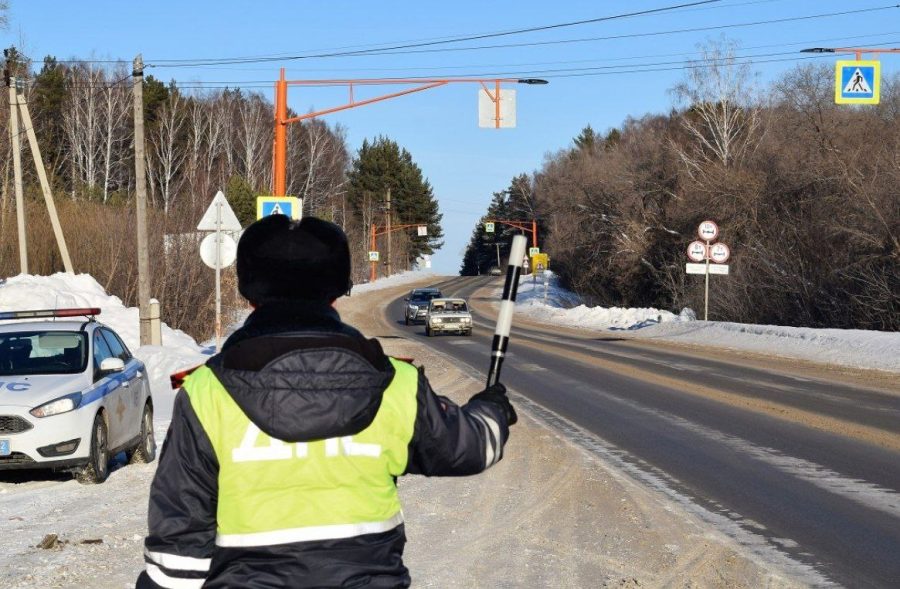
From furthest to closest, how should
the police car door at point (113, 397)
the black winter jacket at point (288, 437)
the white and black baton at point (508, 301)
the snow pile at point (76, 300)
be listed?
the snow pile at point (76, 300)
the police car door at point (113, 397)
the white and black baton at point (508, 301)
the black winter jacket at point (288, 437)

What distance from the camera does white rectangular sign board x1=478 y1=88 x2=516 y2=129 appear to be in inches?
904

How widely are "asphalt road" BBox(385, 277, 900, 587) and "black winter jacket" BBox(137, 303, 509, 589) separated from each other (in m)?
4.92

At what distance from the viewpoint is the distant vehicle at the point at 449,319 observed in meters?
43.5

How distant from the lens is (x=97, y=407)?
11047 millimetres

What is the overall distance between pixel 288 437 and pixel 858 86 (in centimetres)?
2161

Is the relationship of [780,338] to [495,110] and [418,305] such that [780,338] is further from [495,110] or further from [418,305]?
[418,305]

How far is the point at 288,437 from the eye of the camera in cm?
267

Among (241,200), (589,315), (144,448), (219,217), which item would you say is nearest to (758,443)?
(144,448)

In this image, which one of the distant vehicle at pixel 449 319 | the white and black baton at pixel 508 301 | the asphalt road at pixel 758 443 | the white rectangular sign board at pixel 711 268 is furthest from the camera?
the distant vehicle at pixel 449 319

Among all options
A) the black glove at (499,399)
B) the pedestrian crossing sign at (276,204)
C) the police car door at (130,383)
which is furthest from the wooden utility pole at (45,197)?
the black glove at (499,399)

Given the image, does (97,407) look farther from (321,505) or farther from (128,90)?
(128,90)

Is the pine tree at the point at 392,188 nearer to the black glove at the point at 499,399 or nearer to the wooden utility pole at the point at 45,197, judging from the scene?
the wooden utility pole at the point at 45,197

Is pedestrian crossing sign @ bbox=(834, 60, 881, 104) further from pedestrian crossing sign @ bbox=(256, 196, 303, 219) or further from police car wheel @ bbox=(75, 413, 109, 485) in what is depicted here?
police car wheel @ bbox=(75, 413, 109, 485)

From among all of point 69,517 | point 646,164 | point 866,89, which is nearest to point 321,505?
point 69,517
